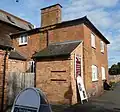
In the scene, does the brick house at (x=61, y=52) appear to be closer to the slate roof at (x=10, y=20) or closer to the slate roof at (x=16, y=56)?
the slate roof at (x=16, y=56)

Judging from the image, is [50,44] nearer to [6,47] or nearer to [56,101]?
[56,101]

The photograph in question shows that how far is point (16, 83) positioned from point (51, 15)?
27.4 ft

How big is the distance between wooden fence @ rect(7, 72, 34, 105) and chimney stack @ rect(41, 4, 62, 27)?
6059 mm

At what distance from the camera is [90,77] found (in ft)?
55.3

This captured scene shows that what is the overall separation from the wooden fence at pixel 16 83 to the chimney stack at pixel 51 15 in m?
6.06

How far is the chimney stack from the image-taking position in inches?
711

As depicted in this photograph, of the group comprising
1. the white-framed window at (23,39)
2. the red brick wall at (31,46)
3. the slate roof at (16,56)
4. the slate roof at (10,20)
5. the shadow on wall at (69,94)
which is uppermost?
the slate roof at (10,20)

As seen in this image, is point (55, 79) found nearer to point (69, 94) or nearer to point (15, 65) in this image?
point (69, 94)

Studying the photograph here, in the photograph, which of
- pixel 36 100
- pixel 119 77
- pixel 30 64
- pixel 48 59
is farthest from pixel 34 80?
pixel 119 77

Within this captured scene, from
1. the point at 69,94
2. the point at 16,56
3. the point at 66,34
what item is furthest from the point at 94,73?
the point at 16,56

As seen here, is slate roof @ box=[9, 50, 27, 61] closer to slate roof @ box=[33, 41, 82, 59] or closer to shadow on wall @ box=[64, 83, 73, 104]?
slate roof @ box=[33, 41, 82, 59]

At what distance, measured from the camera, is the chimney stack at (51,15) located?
18061 millimetres

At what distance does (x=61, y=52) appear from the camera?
45.3 ft

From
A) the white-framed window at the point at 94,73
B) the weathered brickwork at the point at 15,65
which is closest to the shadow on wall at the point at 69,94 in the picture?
the white-framed window at the point at 94,73
